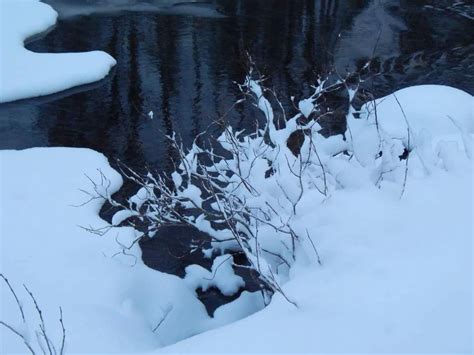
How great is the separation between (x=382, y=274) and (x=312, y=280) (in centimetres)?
43

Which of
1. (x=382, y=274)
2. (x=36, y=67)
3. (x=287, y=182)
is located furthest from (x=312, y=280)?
(x=36, y=67)

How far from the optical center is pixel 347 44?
37.0 ft

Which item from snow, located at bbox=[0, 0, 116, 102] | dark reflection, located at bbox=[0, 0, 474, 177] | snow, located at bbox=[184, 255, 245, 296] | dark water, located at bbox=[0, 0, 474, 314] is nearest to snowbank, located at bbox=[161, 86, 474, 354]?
snow, located at bbox=[184, 255, 245, 296]

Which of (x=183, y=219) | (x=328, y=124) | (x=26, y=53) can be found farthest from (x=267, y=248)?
(x=26, y=53)

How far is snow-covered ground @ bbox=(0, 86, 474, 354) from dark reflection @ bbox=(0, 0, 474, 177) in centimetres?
188

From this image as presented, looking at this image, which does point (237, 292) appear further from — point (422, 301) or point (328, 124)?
point (328, 124)

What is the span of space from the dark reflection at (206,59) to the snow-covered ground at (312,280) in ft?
6.16

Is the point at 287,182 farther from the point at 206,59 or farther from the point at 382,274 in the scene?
the point at 206,59

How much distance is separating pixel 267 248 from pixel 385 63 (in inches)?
261

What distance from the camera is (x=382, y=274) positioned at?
11.1 ft

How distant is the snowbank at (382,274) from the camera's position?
9.78ft

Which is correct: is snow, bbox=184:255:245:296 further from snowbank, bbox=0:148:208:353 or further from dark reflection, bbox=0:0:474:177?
dark reflection, bbox=0:0:474:177

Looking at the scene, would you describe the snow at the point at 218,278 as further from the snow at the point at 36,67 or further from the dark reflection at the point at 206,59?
the snow at the point at 36,67

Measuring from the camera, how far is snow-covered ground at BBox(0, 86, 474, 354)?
3.05 metres
